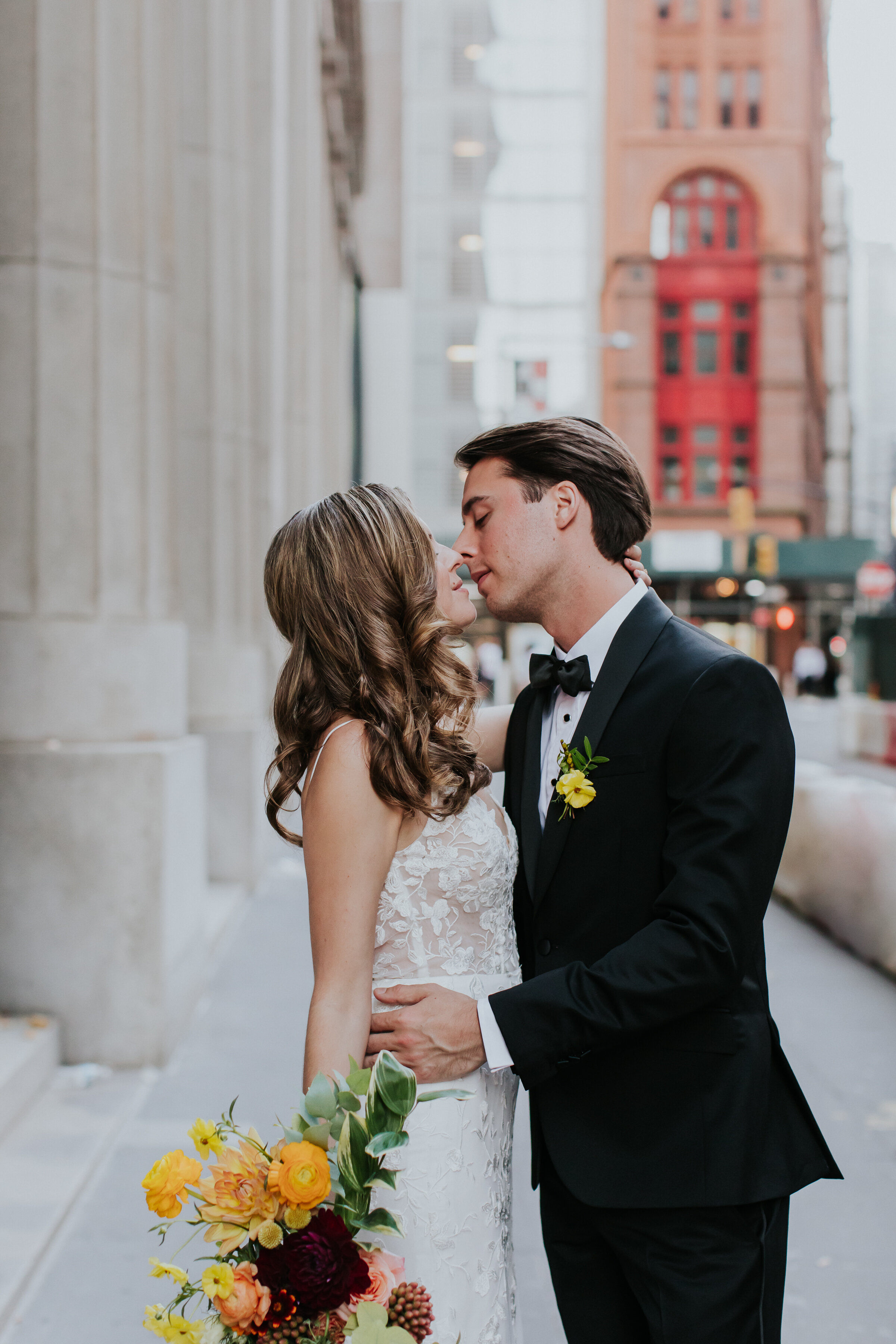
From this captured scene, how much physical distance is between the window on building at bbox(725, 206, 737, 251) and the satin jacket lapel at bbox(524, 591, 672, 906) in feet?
230

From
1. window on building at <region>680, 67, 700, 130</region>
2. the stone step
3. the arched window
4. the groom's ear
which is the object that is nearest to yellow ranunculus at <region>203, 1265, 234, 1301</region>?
the groom's ear

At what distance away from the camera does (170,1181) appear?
63.8 inches

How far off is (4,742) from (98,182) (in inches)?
111

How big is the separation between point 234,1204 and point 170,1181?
113 millimetres

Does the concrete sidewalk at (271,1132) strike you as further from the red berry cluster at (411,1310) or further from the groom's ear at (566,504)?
the groom's ear at (566,504)

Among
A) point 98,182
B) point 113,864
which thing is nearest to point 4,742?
point 113,864

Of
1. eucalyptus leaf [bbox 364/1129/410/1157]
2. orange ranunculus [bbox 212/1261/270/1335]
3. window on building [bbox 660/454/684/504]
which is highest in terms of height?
window on building [bbox 660/454/684/504]

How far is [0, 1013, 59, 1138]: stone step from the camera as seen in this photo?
4785 millimetres

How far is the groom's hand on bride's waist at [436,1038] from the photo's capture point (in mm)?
2191

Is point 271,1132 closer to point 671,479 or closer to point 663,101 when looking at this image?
point 671,479

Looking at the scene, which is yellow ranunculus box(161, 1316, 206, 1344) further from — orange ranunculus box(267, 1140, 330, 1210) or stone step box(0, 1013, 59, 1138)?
stone step box(0, 1013, 59, 1138)

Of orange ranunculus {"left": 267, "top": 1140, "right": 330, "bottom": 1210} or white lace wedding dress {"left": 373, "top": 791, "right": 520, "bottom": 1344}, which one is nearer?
orange ranunculus {"left": 267, "top": 1140, "right": 330, "bottom": 1210}

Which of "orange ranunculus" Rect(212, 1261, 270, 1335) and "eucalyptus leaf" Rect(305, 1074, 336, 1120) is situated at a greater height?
"eucalyptus leaf" Rect(305, 1074, 336, 1120)

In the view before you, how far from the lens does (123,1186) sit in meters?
4.56
